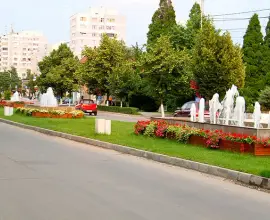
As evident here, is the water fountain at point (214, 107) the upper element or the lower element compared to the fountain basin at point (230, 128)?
upper

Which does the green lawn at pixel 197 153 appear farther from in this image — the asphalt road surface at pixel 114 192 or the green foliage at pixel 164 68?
the green foliage at pixel 164 68

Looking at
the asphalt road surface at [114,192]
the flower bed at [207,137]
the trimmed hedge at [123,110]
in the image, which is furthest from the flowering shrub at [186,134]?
the trimmed hedge at [123,110]

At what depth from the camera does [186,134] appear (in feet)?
49.7

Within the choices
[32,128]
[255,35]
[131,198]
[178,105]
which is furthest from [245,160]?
[178,105]

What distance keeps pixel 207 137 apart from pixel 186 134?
118 cm

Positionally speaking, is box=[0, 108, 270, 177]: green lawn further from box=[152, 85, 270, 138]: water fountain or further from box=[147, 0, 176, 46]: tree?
box=[147, 0, 176, 46]: tree

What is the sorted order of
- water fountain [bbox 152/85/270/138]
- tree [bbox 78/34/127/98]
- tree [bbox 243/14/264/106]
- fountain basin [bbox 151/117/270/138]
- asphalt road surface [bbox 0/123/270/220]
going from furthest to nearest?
tree [bbox 78/34/127/98] → tree [bbox 243/14/264/106] → water fountain [bbox 152/85/270/138] → fountain basin [bbox 151/117/270/138] → asphalt road surface [bbox 0/123/270/220]

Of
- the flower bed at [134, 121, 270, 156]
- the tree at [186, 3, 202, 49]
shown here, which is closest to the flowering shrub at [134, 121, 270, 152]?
the flower bed at [134, 121, 270, 156]

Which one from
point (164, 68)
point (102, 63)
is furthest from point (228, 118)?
point (102, 63)

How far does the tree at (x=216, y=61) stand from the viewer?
1421 inches

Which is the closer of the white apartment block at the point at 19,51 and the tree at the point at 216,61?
the tree at the point at 216,61

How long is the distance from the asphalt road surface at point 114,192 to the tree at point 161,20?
152 feet

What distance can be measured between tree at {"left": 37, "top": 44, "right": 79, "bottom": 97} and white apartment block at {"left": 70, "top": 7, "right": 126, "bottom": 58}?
3313 inches

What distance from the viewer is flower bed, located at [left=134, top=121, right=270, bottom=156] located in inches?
486
